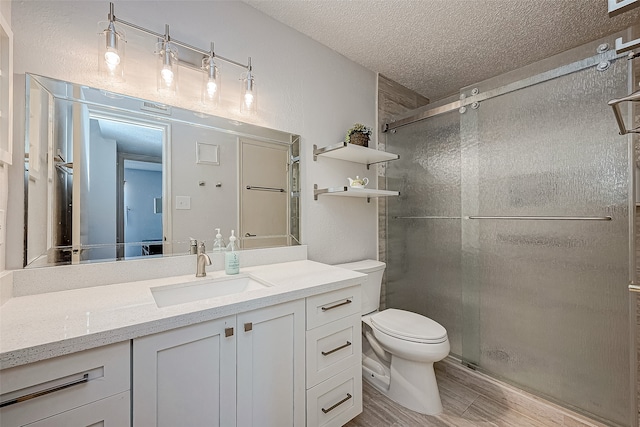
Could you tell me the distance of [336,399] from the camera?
1237mm

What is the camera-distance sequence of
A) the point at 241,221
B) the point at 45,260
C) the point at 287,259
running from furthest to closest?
1. the point at 287,259
2. the point at 241,221
3. the point at 45,260

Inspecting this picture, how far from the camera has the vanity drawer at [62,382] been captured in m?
0.60

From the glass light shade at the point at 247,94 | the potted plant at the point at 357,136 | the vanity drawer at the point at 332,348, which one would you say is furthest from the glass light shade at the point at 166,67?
the vanity drawer at the point at 332,348

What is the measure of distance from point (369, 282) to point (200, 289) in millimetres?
1154

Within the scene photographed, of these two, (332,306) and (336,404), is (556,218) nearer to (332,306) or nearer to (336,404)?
(332,306)

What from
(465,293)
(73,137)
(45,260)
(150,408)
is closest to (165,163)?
(73,137)

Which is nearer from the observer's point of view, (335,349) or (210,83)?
(335,349)

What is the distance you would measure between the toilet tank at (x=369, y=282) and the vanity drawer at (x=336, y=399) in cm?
56

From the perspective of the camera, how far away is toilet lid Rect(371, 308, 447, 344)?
1.47 m

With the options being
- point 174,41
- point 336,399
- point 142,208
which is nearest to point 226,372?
point 336,399

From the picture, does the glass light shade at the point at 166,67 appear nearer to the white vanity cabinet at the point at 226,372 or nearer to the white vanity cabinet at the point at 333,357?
the white vanity cabinet at the point at 226,372

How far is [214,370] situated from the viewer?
0.89m

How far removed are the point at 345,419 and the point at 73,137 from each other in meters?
1.77

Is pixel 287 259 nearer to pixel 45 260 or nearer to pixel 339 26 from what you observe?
pixel 45 260
